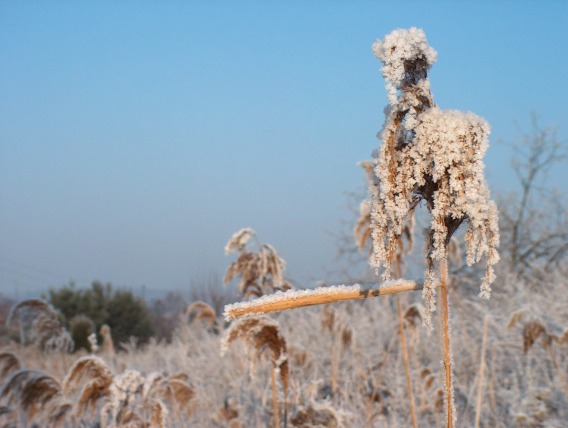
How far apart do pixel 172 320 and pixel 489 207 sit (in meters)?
17.8

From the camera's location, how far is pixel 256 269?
10.5 ft

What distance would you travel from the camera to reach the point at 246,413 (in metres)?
5.36

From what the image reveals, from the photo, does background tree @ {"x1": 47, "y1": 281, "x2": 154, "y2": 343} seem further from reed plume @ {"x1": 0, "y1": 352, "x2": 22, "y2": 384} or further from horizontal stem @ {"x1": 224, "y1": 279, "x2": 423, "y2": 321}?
horizontal stem @ {"x1": 224, "y1": 279, "x2": 423, "y2": 321}

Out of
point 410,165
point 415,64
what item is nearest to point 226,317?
point 410,165

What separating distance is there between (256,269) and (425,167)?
2281 millimetres

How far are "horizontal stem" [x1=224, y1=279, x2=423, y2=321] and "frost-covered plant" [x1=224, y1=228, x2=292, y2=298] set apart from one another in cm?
215

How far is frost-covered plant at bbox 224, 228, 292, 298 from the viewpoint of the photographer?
10.4ft

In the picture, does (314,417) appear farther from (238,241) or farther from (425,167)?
(425,167)

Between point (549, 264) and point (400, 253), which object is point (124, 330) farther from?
point (400, 253)

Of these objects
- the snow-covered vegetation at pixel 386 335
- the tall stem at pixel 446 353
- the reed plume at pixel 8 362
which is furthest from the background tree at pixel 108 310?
the tall stem at pixel 446 353

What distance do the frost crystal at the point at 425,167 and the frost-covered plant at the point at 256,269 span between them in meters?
2.13

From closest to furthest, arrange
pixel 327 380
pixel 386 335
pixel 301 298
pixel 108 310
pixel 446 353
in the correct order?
pixel 301 298
pixel 446 353
pixel 327 380
pixel 386 335
pixel 108 310

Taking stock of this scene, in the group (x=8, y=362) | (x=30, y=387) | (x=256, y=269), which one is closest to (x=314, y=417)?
(x=256, y=269)

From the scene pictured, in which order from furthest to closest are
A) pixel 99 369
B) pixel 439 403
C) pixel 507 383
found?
pixel 507 383 → pixel 439 403 → pixel 99 369
